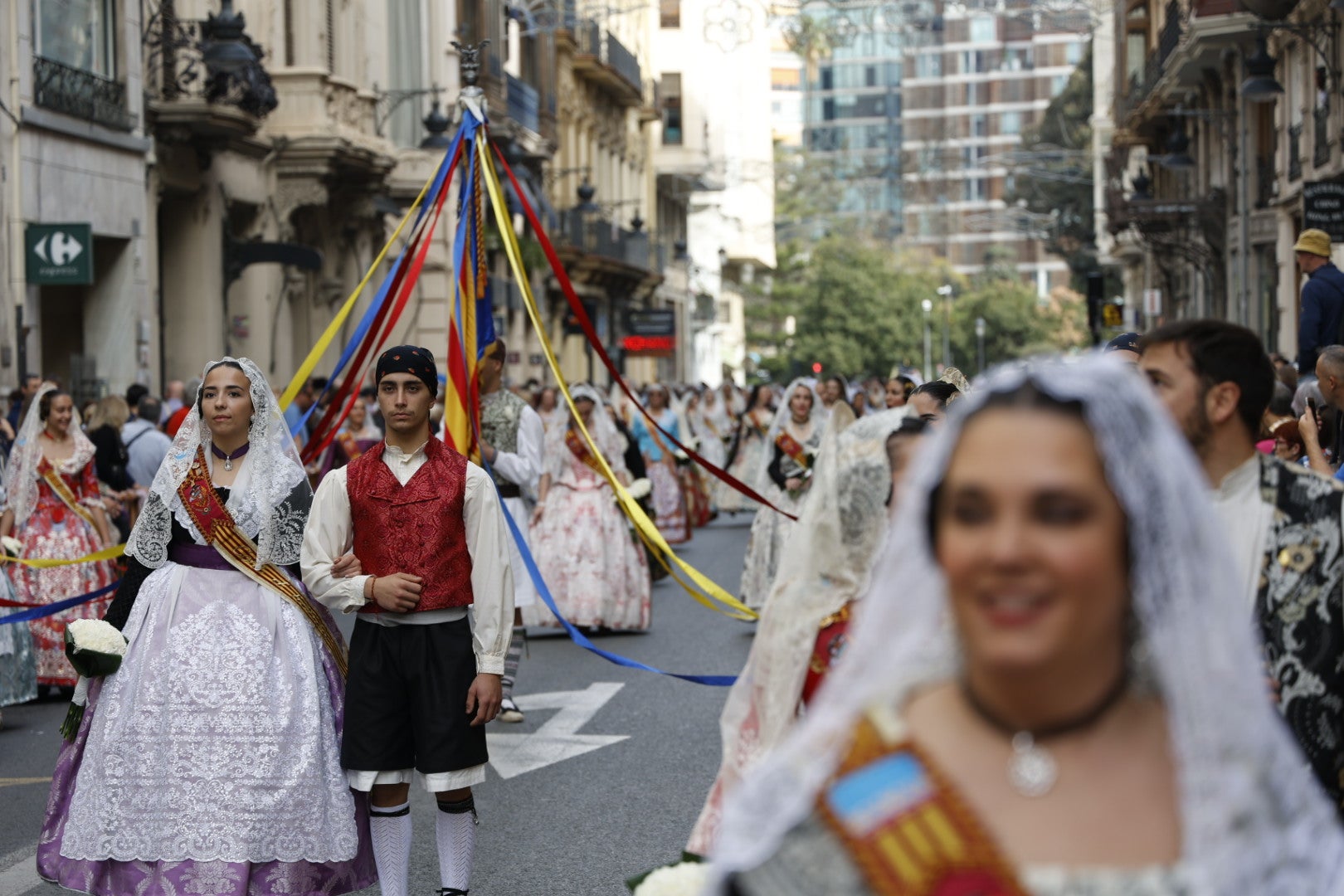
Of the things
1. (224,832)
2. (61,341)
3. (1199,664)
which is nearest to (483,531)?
(224,832)

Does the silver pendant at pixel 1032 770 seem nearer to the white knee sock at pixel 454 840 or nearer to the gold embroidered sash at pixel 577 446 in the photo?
the white knee sock at pixel 454 840

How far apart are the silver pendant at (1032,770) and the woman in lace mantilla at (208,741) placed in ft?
A: 13.4

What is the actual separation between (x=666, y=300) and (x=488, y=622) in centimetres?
5709

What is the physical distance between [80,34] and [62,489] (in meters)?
9.52

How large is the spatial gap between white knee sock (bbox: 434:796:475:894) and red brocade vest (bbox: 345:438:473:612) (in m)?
0.61

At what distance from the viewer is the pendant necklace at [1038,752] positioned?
2111mm

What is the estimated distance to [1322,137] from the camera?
2716cm

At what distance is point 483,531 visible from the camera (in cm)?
610

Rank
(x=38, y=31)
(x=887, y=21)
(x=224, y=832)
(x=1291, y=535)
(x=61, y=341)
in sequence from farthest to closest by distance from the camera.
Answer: (x=887, y=21) → (x=61, y=341) → (x=38, y=31) → (x=224, y=832) → (x=1291, y=535)

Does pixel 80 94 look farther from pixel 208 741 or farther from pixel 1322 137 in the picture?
pixel 1322 137

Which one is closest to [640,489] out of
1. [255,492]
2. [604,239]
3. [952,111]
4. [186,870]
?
[255,492]

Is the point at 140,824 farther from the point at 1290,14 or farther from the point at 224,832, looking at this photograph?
the point at 1290,14

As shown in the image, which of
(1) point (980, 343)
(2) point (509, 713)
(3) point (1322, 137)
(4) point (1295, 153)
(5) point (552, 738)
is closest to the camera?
(5) point (552, 738)

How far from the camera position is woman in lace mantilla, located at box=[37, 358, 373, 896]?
5.89m
